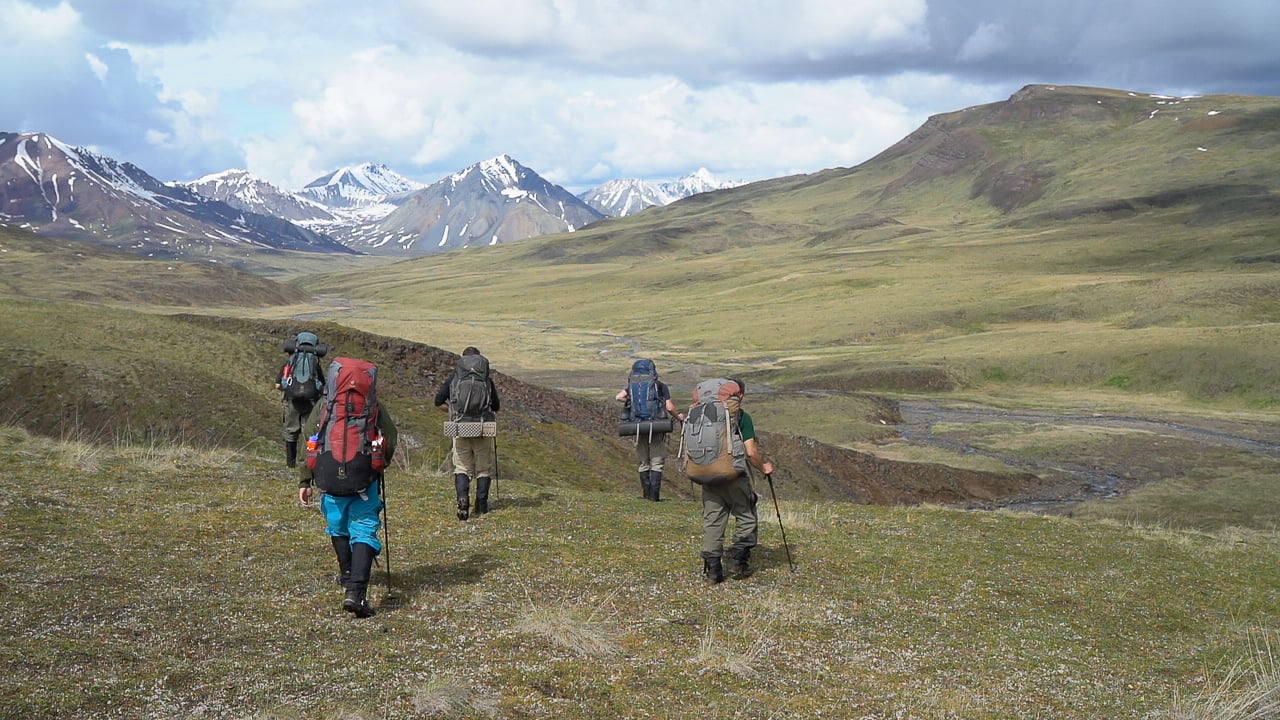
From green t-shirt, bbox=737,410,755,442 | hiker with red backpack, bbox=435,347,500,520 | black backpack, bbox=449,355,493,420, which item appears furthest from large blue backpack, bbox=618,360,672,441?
green t-shirt, bbox=737,410,755,442

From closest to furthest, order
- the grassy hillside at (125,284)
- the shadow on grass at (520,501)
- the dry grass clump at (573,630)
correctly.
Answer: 1. the dry grass clump at (573,630)
2. the shadow on grass at (520,501)
3. the grassy hillside at (125,284)

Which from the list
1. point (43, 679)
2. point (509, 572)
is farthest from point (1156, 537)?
point (43, 679)

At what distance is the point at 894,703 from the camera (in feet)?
26.7

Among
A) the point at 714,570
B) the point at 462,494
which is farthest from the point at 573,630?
the point at 462,494

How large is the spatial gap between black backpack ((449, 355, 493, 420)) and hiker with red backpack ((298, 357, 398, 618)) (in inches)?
157

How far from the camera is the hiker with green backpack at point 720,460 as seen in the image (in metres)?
11.4

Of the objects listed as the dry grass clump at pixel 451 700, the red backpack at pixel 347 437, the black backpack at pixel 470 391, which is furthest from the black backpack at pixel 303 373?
the dry grass clump at pixel 451 700

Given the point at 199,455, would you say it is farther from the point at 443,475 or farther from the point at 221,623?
the point at 221,623

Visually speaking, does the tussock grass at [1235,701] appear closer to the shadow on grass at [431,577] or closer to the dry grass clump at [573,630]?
the dry grass clump at [573,630]

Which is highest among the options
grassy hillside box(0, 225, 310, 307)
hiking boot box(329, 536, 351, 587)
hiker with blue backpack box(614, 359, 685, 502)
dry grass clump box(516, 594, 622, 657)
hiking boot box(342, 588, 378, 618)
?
grassy hillside box(0, 225, 310, 307)

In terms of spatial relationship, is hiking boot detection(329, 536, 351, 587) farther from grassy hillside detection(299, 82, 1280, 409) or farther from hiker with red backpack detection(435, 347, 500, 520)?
grassy hillside detection(299, 82, 1280, 409)

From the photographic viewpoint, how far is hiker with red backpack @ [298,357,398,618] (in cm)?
956

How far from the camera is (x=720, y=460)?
448 inches

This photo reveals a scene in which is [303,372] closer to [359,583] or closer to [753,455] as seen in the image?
[359,583]
